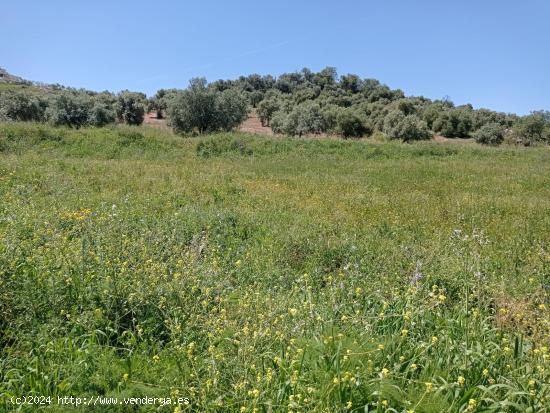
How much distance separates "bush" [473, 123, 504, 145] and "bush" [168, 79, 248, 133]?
26493 mm

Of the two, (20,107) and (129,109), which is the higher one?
(129,109)

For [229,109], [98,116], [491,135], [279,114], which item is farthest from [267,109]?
[491,135]

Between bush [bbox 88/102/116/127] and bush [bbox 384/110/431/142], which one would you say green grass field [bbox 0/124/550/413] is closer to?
bush [bbox 88/102/116/127]

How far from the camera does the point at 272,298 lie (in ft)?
15.3

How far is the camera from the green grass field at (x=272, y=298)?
9.55ft

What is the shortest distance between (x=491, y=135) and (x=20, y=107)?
4637 cm

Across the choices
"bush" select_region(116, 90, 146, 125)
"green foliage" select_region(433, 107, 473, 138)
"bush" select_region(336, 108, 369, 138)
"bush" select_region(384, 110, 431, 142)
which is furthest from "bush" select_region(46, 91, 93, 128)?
"green foliage" select_region(433, 107, 473, 138)

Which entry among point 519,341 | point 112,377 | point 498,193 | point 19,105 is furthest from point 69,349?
point 19,105

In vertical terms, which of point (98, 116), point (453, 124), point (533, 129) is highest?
point (453, 124)

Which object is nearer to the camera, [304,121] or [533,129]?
[304,121]

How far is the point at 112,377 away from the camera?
3250mm

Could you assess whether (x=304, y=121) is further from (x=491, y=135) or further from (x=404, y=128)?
(x=491, y=135)

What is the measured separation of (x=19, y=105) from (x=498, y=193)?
134 feet

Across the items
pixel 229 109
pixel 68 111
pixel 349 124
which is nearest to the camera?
pixel 68 111
